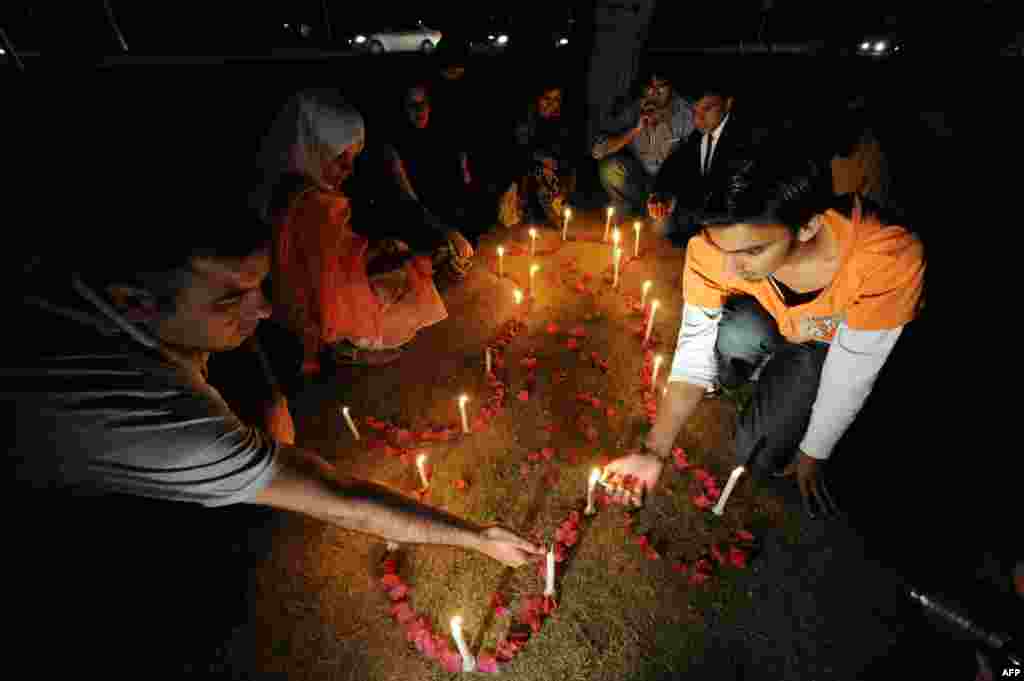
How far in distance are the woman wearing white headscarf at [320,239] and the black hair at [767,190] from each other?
2839 millimetres

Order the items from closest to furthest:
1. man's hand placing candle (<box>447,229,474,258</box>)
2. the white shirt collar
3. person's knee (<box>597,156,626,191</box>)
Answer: man's hand placing candle (<box>447,229,474,258</box>) < the white shirt collar < person's knee (<box>597,156,626,191</box>)

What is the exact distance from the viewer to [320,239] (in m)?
3.66

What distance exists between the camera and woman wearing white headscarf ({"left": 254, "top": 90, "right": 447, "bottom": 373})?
11.9 ft

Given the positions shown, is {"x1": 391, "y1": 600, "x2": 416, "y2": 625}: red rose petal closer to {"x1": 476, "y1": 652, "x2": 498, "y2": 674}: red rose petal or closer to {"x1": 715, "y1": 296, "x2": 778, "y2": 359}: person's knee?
{"x1": 476, "y1": 652, "x2": 498, "y2": 674}: red rose petal

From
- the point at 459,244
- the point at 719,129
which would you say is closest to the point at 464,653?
the point at 459,244

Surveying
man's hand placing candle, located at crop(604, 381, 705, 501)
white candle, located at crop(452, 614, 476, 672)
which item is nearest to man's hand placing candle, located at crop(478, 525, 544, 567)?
white candle, located at crop(452, 614, 476, 672)

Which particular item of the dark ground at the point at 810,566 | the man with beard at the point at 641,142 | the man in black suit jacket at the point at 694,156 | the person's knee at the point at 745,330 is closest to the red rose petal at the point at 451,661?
the dark ground at the point at 810,566

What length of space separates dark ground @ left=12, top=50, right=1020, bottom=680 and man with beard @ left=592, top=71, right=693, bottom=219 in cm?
295

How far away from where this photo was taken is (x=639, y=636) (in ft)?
8.20

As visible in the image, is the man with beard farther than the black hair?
Yes

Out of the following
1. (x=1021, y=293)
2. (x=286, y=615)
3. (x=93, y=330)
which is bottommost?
(x=286, y=615)

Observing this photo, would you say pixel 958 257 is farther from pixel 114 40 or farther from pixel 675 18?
pixel 675 18

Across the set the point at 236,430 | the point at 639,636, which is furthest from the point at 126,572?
the point at 639,636

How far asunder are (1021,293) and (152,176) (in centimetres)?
767
